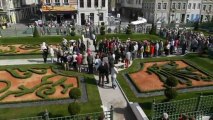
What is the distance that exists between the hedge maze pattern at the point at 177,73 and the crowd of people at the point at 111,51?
10.00 ft

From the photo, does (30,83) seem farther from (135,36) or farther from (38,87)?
(135,36)

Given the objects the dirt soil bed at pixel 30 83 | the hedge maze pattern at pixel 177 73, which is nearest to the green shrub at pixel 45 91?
the dirt soil bed at pixel 30 83

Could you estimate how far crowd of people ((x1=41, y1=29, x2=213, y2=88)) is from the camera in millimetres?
21078

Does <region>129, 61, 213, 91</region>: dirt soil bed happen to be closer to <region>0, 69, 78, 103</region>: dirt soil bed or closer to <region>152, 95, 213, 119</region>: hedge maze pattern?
<region>152, 95, 213, 119</region>: hedge maze pattern


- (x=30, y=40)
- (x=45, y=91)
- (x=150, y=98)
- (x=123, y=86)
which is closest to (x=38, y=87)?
(x=45, y=91)

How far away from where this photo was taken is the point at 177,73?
2223 cm

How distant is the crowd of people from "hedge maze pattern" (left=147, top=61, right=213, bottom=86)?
3.05 meters

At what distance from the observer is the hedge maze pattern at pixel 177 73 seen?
2127 cm

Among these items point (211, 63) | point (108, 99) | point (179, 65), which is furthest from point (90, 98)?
point (211, 63)

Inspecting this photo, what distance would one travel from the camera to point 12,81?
20734 millimetres

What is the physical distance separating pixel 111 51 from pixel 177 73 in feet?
24.0

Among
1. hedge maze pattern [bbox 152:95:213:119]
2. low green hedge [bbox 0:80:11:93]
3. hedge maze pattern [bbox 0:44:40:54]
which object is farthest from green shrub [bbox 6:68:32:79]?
hedge maze pattern [bbox 152:95:213:119]

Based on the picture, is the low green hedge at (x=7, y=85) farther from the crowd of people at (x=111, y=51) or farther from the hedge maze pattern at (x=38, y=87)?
the crowd of people at (x=111, y=51)

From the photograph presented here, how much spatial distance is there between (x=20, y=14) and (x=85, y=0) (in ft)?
76.4
